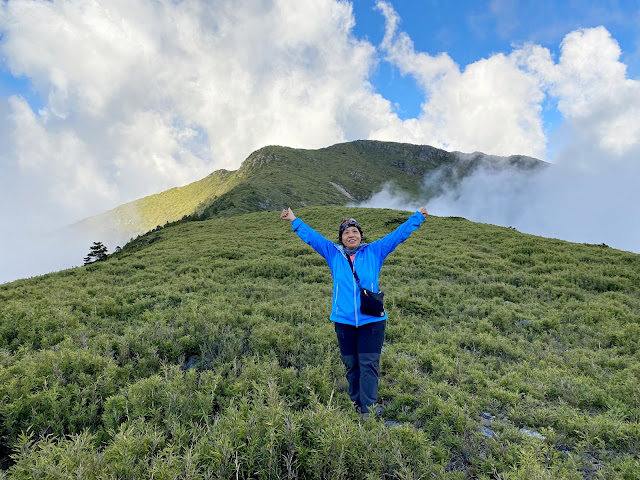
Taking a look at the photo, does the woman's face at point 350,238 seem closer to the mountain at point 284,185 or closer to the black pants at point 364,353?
the black pants at point 364,353

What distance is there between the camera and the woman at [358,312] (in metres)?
4.84

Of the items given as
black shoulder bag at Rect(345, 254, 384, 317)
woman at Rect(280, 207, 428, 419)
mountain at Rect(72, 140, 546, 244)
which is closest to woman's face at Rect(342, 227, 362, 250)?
woman at Rect(280, 207, 428, 419)

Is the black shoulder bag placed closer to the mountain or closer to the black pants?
the black pants

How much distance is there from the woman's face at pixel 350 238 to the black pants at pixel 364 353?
1.32 metres

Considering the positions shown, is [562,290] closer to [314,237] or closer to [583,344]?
[583,344]

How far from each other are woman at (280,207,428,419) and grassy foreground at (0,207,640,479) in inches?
21.1

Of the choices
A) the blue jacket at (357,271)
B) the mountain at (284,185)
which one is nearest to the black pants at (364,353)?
the blue jacket at (357,271)

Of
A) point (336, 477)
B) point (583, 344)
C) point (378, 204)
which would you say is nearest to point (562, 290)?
point (583, 344)

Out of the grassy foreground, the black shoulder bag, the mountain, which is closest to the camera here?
the grassy foreground

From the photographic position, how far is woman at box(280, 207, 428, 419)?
4840mm

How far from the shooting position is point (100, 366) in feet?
18.9

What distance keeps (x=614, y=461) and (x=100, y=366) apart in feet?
26.7

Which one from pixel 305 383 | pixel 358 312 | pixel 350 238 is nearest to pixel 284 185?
pixel 350 238

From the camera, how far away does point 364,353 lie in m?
4.87
